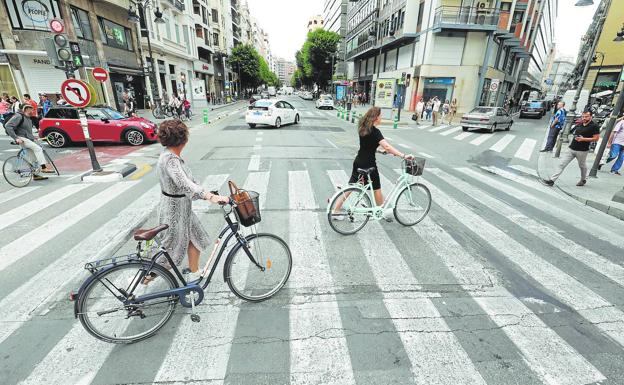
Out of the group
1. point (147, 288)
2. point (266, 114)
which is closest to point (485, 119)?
point (266, 114)

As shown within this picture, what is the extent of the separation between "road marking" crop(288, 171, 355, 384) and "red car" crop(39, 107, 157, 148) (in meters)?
10.2

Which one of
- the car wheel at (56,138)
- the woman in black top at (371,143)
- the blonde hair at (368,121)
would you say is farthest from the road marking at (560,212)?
Result: the car wheel at (56,138)

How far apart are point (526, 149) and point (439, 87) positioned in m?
17.5

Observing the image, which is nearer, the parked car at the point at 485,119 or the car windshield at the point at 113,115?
the car windshield at the point at 113,115

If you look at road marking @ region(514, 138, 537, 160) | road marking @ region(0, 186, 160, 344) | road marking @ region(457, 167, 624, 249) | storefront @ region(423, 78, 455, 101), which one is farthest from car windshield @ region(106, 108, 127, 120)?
storefront @ region(423, 78, 455, 101)

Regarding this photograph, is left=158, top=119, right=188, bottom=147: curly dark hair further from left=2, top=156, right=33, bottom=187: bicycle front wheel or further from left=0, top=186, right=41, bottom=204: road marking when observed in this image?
left=2, top=156, right=33, bottom=187: bicycle front wheel

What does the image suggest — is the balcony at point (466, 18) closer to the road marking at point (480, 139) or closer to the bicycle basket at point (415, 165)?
the road marking at point (480, 139)

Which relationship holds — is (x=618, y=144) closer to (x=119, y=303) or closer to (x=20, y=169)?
(x=119, y=303)

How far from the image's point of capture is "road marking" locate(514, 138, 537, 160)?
39.0ft

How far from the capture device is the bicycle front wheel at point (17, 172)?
6.55 metres

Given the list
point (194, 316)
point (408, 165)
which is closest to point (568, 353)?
point (408, 165)

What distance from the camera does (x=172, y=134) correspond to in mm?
2650

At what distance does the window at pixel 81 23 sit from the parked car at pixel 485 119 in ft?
84.9

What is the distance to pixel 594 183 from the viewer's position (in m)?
7.94
